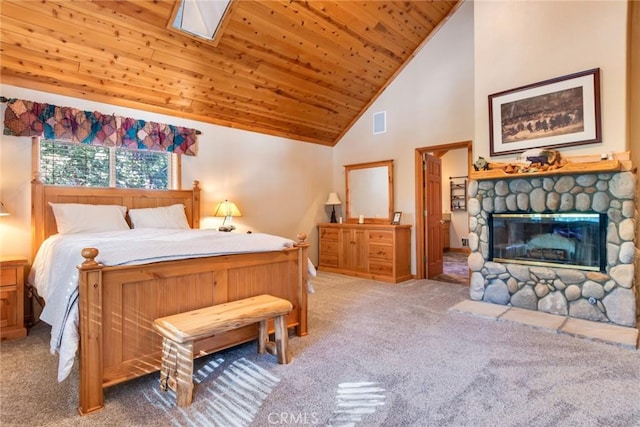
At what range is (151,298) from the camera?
211 centimetres

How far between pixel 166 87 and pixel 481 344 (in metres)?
4.26

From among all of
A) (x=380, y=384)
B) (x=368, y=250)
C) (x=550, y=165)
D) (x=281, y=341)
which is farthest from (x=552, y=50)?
(x=281, y=341)

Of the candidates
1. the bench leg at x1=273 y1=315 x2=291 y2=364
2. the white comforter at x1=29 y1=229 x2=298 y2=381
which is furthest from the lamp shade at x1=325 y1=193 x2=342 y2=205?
the bench leg at x1=273 y1=315 x2=291 y2=364

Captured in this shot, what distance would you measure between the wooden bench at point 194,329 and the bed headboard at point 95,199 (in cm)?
226

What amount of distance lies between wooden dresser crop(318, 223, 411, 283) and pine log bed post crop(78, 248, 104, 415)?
385 centimetres

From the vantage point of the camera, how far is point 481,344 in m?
2.65

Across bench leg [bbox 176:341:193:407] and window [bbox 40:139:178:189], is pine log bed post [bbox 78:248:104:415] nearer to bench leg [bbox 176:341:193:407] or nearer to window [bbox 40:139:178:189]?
bench leg [bbox 176:341:193:407]

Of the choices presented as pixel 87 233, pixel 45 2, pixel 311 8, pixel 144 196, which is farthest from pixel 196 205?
pixel 311 8

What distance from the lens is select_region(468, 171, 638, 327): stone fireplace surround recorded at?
2.92 m

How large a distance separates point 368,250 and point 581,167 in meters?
2.96

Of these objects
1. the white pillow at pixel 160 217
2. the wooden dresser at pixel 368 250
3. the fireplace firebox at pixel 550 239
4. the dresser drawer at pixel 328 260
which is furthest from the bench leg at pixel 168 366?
the dresser drawer at pixel 328 260

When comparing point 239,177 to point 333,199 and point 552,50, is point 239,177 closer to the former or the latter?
point 333,199

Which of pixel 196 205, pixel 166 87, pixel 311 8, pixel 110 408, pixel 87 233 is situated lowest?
pixel 110 408

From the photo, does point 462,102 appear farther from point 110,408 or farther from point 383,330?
point 110,408
